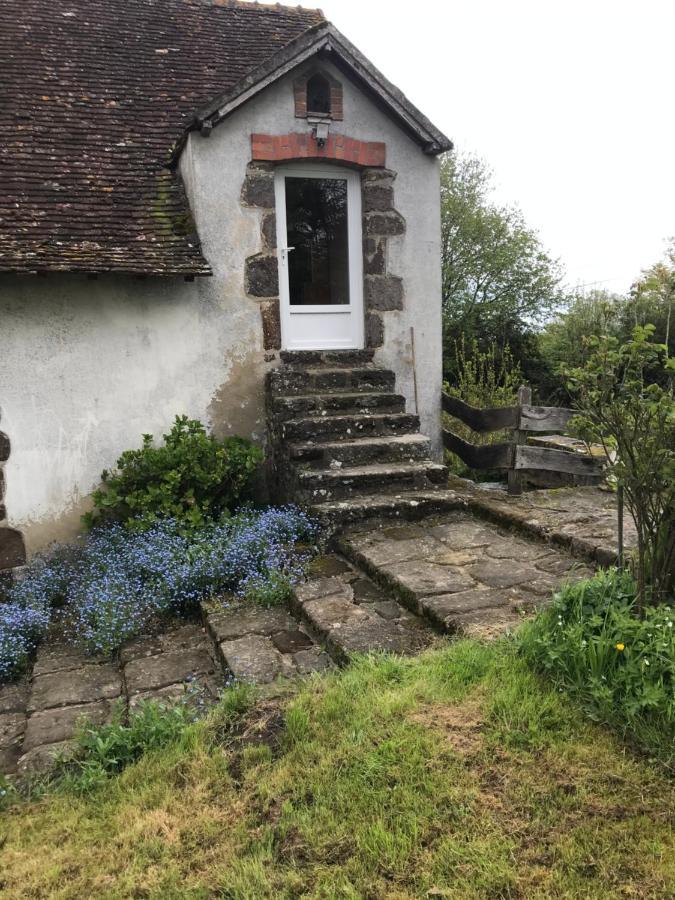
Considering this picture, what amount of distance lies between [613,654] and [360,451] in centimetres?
351

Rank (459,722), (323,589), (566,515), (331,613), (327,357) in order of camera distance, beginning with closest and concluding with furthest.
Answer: (459,722), (331,613), (323,589), (566,515), (327,357)

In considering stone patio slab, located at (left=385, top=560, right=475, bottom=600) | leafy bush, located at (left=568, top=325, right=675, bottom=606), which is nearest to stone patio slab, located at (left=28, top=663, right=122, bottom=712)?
stone patio slab, located at (left=385, top=560, right=475, bottom=600)

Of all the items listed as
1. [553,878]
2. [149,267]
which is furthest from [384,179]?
[553,878]

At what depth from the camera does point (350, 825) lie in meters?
2.37

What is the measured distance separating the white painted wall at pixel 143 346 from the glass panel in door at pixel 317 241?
1.73ft

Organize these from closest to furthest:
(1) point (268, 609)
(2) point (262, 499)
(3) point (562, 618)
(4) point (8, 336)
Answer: (3) point (562, 618) → (1) point (268, 609) → (4) point (8, 336) → (2) point (262, 499)

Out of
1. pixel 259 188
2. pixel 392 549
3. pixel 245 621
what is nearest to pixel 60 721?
pixel 245 621

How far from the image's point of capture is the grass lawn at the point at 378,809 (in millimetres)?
2143

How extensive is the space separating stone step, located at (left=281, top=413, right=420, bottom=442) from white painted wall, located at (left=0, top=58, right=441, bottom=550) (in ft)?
2.55

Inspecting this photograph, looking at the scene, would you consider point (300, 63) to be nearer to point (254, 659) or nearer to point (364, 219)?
point (364, 219)

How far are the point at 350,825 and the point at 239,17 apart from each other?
32.3ft

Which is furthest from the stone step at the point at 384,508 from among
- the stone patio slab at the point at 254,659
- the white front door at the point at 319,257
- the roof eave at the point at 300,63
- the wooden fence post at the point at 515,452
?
the roof eave at the point at 300,63

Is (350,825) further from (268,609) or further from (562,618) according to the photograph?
(268,609)

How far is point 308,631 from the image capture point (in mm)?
4102
